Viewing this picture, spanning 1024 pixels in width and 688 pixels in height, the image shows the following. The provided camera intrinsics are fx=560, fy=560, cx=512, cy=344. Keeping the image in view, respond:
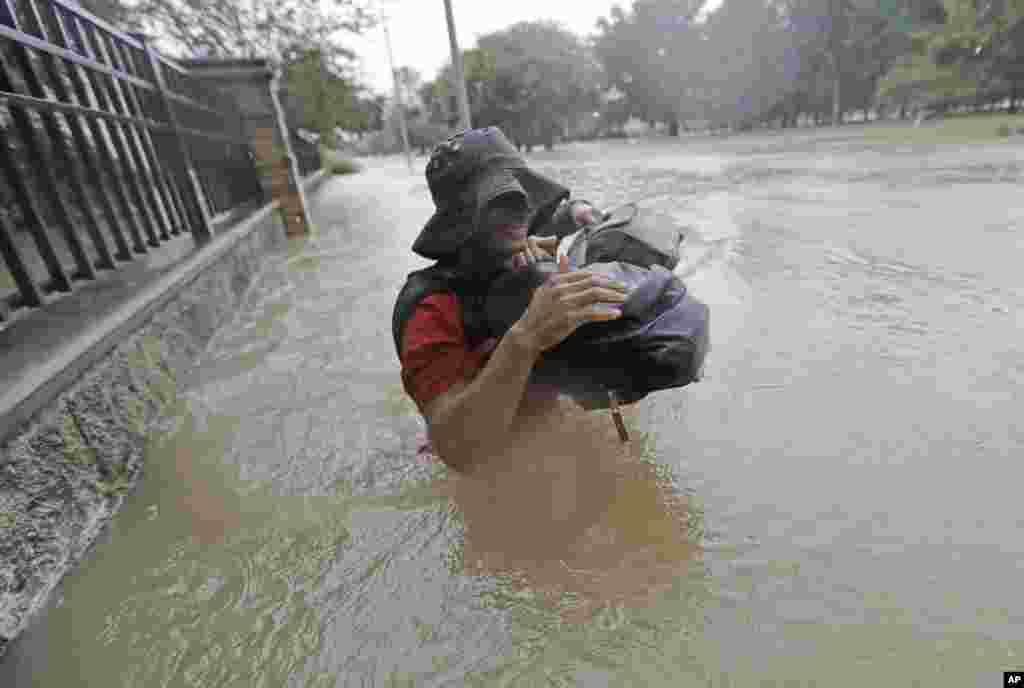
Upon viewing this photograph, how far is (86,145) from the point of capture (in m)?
2.94

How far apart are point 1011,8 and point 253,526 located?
28.0m

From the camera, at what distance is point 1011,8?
19359 mm

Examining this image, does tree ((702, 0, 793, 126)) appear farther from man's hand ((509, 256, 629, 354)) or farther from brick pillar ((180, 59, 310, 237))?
man's hand ((509, 256, 629, 354))

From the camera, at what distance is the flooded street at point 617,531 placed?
1.33 metres

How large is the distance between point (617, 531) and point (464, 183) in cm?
114

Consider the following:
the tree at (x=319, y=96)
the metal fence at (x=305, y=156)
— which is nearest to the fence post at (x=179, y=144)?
the tree at (x=319, y=96)

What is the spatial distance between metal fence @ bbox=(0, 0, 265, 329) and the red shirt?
174 cm

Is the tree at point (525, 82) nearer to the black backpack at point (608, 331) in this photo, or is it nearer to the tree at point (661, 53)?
the tree at point (661, 53)

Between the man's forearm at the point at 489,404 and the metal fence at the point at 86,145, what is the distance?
1.88m

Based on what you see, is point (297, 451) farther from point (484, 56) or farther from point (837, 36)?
point (837, 36)

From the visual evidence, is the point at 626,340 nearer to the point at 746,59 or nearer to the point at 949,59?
the point at 949,59

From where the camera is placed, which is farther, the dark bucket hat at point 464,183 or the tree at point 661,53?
the tree at point 661,53

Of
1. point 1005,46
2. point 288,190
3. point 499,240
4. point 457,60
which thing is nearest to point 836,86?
point 1005,46

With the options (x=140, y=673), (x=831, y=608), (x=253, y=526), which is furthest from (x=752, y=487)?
(x=140, y=673)
